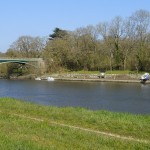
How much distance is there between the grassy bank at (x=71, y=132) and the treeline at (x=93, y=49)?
7740cm

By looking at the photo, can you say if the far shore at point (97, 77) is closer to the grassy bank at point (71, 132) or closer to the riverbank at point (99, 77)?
the riverbank at point (99, 77)

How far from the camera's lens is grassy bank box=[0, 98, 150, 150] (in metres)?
10.2

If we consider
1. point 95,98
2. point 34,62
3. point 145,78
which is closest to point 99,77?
point 145,78

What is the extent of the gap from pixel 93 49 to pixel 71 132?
9126cm

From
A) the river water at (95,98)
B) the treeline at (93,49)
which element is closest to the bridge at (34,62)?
the treeline at (93,49)

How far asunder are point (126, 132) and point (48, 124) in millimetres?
2692

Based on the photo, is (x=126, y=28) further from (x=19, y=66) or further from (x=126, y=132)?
(x=126, y=132)

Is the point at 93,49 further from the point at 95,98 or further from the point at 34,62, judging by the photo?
the point at 95,98

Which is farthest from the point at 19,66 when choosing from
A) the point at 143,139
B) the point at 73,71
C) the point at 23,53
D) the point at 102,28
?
the point at 143,139

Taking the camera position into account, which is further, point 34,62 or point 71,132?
point 34,62

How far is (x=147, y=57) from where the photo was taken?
9162 cm

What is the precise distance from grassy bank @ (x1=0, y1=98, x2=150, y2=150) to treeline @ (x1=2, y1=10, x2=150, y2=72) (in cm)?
7740

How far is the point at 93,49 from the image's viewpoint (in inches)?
4058

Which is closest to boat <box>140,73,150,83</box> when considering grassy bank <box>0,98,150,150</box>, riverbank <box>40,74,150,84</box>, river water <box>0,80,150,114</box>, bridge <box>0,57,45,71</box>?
riverbank <box>40,74,150,84</box>
